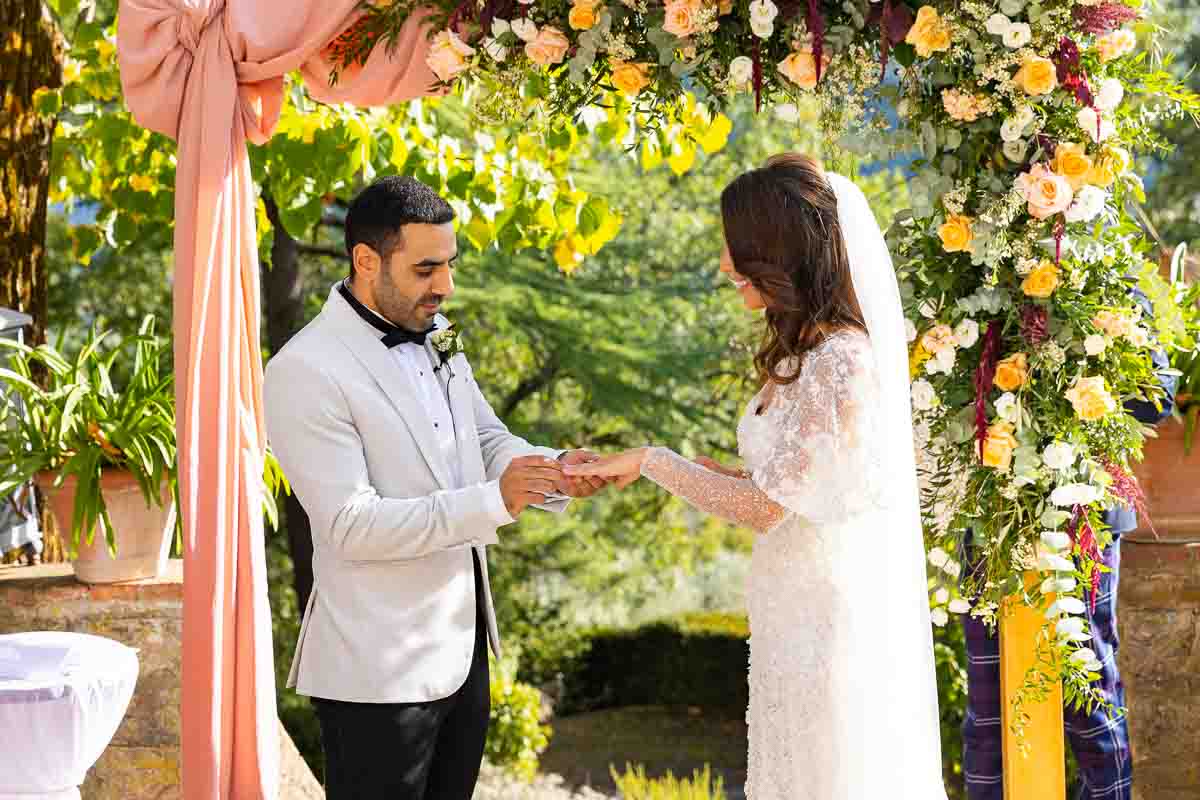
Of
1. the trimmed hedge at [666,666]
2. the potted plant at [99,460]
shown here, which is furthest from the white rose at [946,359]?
the trimmed hedge at [666,666]

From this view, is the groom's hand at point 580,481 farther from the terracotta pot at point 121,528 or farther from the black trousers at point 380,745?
the terracotta pot at point 121,528

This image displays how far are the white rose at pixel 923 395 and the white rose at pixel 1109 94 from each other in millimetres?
702

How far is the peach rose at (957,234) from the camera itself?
291 centimetres

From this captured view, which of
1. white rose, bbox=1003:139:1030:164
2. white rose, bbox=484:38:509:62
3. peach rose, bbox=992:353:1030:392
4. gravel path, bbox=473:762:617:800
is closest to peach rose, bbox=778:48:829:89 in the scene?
white rose, bbox=1003:139:1030:164

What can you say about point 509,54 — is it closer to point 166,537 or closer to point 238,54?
point 238,54

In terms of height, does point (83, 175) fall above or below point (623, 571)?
above

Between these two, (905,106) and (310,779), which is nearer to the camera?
(905,106)

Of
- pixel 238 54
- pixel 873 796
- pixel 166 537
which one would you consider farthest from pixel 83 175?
pixel 873 796

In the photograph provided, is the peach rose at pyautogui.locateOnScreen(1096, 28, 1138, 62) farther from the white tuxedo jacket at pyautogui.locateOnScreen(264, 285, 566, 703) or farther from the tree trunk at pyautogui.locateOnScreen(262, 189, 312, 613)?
the tree trunk at pyautogui.locateOnScreen(262, 189, 312, 613)

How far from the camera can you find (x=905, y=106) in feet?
9.81

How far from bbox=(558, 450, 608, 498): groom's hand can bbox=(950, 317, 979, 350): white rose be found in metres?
0.85

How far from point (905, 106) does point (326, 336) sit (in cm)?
137

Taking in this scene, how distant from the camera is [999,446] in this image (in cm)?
296

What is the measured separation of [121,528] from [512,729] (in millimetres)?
4225
